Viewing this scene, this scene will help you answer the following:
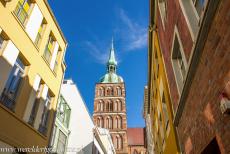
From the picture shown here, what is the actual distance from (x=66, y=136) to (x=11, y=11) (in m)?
10.4

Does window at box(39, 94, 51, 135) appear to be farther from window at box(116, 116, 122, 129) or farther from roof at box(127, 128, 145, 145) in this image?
roof at box(127, 128, 145, 145)

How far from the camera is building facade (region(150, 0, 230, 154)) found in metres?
3.59

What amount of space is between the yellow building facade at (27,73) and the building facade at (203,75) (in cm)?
649

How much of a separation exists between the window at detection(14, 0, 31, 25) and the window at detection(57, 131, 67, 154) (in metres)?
8.43

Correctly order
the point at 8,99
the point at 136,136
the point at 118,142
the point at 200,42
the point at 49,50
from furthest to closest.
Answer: the point at 136,136, the point at 118,142, the point at 49,50, the point at 8,99, the point at 200,42

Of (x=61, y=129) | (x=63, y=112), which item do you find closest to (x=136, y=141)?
(x=63, y=112)

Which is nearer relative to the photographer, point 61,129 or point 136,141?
point 61,129

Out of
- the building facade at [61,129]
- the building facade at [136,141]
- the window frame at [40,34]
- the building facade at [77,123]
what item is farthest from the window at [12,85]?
the building facade at [136,141]

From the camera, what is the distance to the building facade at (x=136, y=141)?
6756 centimetres

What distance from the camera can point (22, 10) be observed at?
9562 mm

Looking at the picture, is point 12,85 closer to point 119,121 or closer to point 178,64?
point 178,64

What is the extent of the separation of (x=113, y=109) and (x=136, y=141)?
15762 millimetres

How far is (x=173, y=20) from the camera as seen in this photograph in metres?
7.10

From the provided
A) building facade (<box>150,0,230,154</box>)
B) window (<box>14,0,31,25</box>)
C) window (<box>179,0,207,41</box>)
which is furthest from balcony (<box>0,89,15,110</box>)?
window (<box>179,0,207,41</box>)
